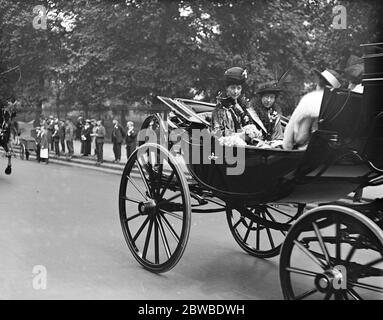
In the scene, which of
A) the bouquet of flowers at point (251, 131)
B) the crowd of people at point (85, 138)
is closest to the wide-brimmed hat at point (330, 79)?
the bouquet of flowers at point (251, 131)

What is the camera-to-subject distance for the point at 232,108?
477 cm

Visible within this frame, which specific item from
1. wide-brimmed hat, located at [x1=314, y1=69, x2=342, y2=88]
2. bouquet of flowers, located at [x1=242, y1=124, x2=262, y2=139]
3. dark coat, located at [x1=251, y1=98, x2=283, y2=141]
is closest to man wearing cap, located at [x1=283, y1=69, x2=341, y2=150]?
wide-brimmed hat, located at [x1=314, y1=69, x2=342, y2=88]

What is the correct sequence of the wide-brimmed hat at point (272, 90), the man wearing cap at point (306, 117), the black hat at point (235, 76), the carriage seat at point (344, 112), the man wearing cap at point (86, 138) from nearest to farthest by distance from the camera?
1. the carriage seat at point (344, 112)
2. the man wearing cap at point (306, 117)
3. the black hat at point (235, 76)
4. the wide-brimmed hat at point (272, 90)
5. the man wearing cap at point (86, 138)

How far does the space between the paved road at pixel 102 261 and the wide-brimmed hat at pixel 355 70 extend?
73.3 inches

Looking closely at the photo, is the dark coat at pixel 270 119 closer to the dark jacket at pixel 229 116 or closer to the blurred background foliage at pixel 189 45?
the dark jacket at pixel 229 116

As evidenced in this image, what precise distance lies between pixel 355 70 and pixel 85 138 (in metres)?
17.2

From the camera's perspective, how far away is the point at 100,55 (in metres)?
16.5

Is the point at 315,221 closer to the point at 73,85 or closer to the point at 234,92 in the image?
the point at 234,92

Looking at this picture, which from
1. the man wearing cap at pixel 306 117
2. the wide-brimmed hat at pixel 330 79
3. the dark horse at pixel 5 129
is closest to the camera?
the wide-brimmed hat at pixel 330 79

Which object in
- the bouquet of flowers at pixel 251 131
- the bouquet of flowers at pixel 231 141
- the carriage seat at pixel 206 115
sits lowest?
the bouquet of flowers at pixel 231 141

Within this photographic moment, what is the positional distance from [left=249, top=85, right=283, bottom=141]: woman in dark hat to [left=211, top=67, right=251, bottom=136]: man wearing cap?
0.58 ft

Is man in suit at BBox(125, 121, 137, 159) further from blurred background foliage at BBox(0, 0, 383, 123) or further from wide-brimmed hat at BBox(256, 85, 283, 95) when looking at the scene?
wide-brimmed hat at BBox(256, 85, 283, 95)

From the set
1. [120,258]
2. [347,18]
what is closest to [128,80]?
[347,18]

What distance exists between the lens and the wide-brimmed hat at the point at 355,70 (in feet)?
11.9
